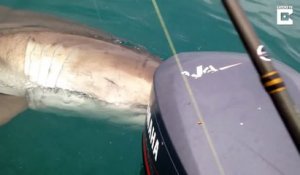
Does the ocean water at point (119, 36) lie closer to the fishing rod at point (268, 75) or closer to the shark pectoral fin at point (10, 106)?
the shark pectoral fin at point (10, 106)

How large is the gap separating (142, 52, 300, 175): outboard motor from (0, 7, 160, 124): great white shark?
0.69m

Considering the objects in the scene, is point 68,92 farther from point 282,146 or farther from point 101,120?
point 282,146

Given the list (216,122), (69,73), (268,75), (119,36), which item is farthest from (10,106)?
(268,75)

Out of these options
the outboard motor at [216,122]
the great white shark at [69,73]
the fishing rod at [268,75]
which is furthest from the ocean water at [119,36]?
the fishing rod at [268,75]

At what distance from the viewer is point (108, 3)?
552cm

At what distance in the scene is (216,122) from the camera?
5.77ft

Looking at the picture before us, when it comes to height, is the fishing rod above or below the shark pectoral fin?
above

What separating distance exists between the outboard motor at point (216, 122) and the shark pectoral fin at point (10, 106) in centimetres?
120

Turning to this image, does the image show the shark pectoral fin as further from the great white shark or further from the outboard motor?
the outboard motor

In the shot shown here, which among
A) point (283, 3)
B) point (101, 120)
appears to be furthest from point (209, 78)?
point (283, 3)

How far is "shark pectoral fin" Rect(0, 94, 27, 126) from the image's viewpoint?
291cm

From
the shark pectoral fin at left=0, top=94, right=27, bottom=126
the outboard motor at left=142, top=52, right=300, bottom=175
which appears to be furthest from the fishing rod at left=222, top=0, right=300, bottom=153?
the shark pectoral fin at left=0, top=94, right=27, bottom=126

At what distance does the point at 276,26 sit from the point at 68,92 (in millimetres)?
3683

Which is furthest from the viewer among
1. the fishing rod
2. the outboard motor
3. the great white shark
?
the great white shark
